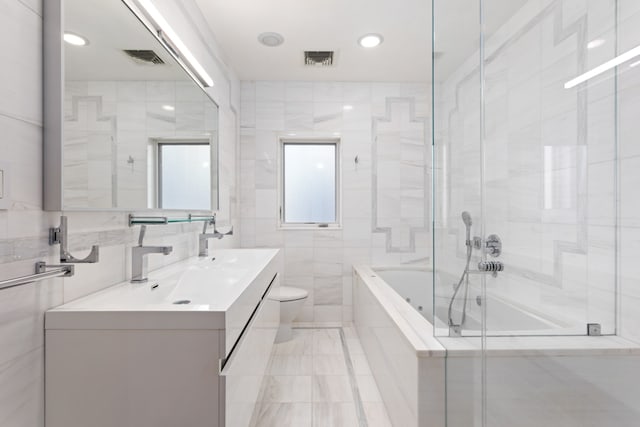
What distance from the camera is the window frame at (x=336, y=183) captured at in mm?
3283

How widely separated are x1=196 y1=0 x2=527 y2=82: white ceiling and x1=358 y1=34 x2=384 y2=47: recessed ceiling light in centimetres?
5

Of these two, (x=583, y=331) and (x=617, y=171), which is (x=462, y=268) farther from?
(x=617, y=171)

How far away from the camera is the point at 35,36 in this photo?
92 centimetres

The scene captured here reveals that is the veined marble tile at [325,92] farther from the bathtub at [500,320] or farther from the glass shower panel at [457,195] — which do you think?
the bathtub at [500,320]

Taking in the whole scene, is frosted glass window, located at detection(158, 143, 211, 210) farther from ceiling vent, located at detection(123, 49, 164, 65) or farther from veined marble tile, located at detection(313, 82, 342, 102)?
veined marble tile, located at detection(313, 82, 342, 102)

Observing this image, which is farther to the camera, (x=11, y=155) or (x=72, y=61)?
Answer: (x=72, y=61)

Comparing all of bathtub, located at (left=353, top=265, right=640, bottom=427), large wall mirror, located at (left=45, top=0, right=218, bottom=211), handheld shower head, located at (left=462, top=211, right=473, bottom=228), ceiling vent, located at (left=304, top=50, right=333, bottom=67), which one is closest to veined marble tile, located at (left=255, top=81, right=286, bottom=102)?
ceiling vent, located at (left=304, top=50, right=333, bottom=67)

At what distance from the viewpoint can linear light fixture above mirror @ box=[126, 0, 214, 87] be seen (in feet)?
4.67

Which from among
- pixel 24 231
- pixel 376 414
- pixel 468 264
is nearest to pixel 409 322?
pixel 468 264

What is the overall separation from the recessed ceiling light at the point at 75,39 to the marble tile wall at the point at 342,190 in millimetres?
2153

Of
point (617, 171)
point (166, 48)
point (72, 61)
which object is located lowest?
point (617, 171)

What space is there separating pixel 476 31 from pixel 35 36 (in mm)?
1419

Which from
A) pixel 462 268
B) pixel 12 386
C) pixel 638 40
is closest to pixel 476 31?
pixel 638 40

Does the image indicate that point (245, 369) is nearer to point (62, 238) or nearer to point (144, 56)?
point (62, 238)
